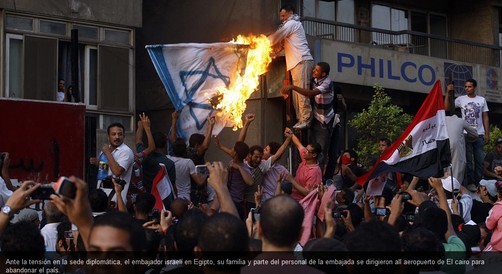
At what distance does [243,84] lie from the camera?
43.9ft

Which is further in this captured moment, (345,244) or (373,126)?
(373,126)

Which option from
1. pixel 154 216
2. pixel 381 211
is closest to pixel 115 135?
pixel 154 216

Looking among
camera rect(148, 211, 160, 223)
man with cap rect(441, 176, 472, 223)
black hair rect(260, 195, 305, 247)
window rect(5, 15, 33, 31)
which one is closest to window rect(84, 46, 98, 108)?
window rect(5, 15, 33, 31)

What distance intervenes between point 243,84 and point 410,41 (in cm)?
1300

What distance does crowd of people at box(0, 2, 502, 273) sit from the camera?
18.0 ft

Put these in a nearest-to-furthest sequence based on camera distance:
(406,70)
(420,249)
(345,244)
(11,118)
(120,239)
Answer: (120,239)
(345,244)
(420,249)
(11,118)
(406,70)

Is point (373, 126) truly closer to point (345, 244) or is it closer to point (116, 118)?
point (116, 118)

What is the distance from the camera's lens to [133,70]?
809 inches

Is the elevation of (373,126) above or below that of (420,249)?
above

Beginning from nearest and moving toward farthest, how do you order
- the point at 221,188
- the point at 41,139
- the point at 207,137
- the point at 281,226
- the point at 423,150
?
the point at 281,226 → the point at 221,188 → the point at 41,139 → the point at 423,150 → the point at 207,137

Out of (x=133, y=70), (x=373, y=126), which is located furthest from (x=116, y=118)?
(x=373, y=126)

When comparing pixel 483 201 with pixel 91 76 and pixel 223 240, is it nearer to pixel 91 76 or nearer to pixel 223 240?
Result: pixel 223 240

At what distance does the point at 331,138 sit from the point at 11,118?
4.44 metres

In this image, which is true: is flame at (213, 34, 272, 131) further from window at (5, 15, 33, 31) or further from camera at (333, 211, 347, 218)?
window at (5, 15, 33, 31)
